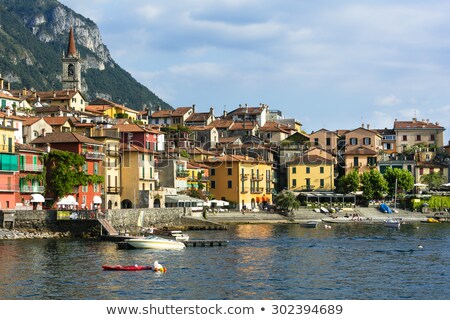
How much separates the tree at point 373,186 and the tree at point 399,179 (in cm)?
248

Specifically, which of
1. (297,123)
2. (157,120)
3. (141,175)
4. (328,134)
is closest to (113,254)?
(141,175)

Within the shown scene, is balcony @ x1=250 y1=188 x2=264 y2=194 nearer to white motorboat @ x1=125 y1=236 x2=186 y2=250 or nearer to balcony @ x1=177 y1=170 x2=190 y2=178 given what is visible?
balcony @ x1=177 y1=170 x2=190 y2=178

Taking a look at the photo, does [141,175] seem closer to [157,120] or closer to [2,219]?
[2,219]

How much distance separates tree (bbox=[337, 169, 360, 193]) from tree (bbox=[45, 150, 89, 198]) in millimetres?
51314

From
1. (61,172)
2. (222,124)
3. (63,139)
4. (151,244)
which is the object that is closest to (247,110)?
(222,124)

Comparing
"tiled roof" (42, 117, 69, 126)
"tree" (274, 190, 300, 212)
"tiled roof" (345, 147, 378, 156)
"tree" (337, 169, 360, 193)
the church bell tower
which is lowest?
"tree" (274, 190, 300, 212)

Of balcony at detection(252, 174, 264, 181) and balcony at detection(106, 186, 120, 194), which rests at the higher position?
balcony at detection(252, 174, 264, 181)

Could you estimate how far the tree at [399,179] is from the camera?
123 m

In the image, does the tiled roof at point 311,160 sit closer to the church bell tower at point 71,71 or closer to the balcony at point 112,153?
the balcony at point 112,153

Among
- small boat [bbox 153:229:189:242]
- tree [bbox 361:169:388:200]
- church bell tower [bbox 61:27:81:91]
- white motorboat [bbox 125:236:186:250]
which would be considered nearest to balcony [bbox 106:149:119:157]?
small boat [bbox 153:229:189:242]

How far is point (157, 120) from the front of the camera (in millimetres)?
160875

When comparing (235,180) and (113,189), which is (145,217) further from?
(235,180)

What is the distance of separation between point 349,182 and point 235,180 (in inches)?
653

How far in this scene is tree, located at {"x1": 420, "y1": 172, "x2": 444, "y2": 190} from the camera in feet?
422
